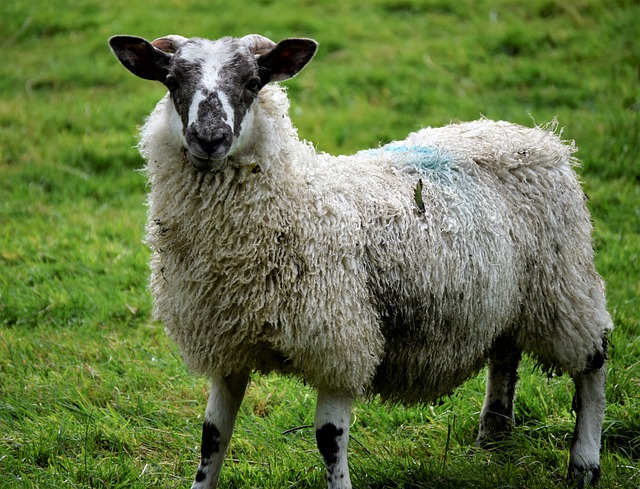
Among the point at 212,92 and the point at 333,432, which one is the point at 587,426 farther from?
the point at 212,92

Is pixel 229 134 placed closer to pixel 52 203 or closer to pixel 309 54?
pixel 309 54

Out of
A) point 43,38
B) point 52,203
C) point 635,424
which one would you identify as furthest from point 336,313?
point 43,38

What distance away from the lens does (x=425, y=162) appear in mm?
3891

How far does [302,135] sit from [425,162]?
4.09 meters

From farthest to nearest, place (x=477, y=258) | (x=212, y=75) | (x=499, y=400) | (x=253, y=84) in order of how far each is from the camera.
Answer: (x=499, y=400), (x=477, y=258), (x=253, y=84), (x=212, y=75)

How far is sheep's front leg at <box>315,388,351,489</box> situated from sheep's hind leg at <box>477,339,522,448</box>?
105cm

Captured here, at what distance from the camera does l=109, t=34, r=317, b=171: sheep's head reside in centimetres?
320

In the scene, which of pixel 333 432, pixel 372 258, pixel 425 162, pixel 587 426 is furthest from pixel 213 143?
pixel 587 426

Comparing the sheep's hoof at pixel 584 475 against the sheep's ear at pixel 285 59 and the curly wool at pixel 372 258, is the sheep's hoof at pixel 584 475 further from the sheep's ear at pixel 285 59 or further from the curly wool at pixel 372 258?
the sheep's ear at pixel 285 59

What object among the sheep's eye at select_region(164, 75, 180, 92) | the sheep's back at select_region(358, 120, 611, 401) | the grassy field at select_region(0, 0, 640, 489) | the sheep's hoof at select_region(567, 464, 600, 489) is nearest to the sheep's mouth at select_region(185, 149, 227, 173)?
the sheep's eye at select_region(164, 75, 180, 92)

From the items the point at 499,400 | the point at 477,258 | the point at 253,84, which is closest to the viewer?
the point at 253,84

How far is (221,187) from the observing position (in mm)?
3402

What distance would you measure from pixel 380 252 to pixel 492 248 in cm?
53

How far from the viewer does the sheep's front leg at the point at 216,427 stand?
371cm
